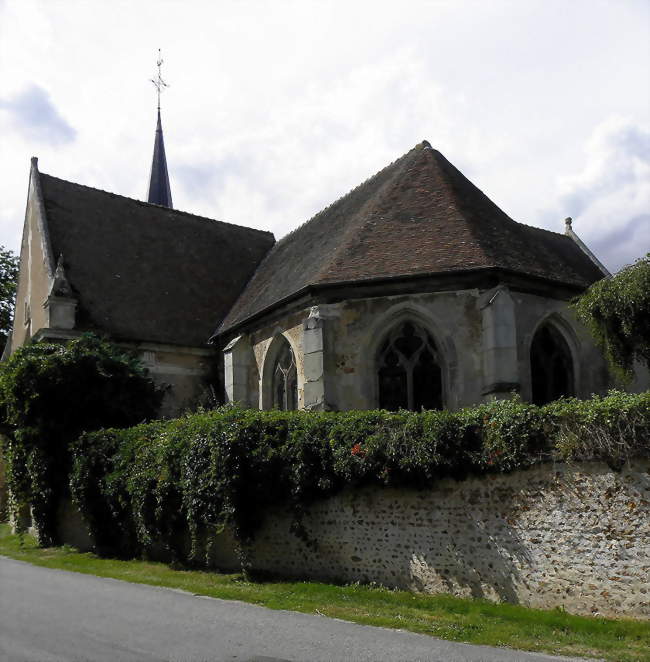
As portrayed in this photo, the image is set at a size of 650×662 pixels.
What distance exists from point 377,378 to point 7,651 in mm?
9410

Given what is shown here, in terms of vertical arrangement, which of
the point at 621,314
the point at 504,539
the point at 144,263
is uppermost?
the point at 144,263

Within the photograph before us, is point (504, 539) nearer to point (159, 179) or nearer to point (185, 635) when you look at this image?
point (185, 635)

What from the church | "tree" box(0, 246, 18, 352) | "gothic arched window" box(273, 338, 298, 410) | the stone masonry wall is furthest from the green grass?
"tree" box(0, 246, 18, 352)

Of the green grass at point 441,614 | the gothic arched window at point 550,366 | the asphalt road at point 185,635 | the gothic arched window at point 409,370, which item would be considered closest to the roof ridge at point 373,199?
the gothic arched window at point 409,370

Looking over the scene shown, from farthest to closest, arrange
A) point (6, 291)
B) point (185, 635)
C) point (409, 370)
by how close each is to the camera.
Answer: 1. point (6, 291)
2. point (409, 370)
3. point (185, 635)

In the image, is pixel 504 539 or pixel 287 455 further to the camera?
pixel 287 455

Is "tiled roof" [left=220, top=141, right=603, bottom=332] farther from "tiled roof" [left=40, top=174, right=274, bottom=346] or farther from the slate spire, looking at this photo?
the slate spire

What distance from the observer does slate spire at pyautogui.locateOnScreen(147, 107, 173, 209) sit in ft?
128

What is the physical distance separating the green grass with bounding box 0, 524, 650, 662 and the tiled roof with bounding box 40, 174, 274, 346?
28.9 ft

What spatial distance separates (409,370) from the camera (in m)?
14.9

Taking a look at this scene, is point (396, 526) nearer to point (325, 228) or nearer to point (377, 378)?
point (377, 378)

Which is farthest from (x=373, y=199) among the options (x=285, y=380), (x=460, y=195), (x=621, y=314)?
(x=621, y=314)

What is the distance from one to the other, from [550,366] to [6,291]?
87.3 ft

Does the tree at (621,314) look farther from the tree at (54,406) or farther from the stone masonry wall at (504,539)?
the tree at (54,406)
